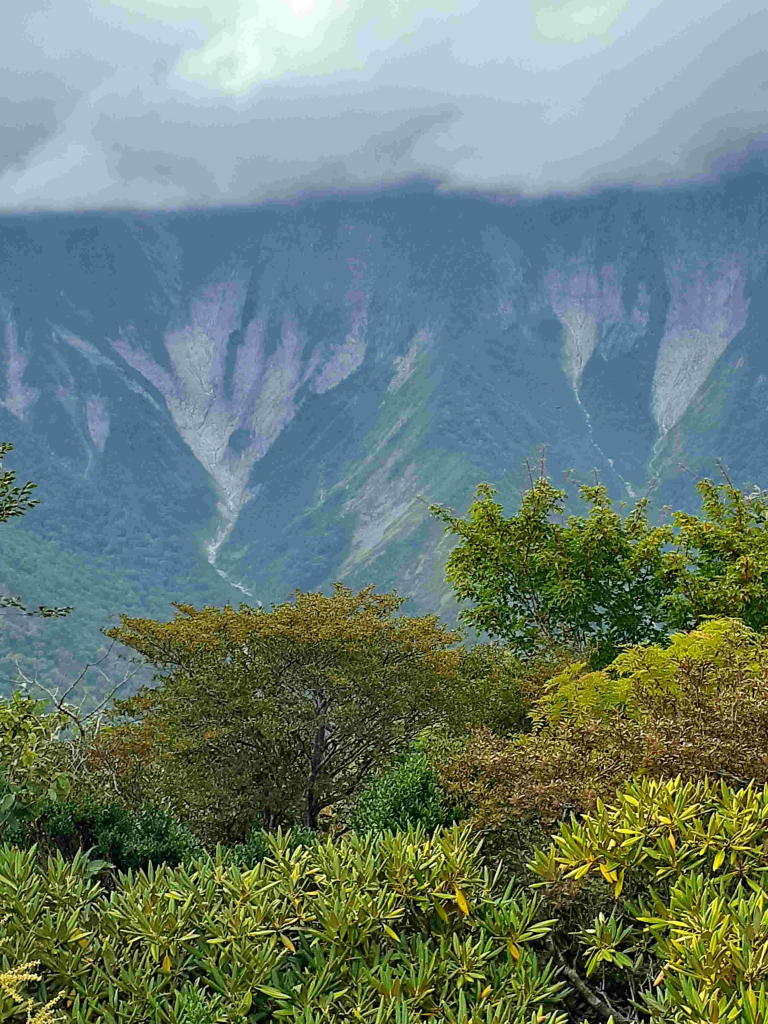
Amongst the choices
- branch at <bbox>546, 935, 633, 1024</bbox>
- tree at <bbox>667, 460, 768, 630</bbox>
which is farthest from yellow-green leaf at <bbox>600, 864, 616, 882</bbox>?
tree at <bbox>667, 460, 768, 630</bbox>

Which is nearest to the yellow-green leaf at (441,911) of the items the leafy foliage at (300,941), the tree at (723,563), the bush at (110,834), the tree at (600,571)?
the leafy foliage at (300,941)

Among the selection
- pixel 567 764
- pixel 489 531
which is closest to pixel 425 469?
pixel 489 531

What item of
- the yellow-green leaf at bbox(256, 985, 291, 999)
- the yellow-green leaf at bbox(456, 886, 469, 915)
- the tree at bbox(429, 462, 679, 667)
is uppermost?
the tree at bbox(429, 462, 679, 667)

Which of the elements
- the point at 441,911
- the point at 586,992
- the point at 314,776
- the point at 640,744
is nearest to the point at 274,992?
the point at 441,911

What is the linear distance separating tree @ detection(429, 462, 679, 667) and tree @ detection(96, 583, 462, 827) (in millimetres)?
4321

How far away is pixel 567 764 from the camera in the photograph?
7320 millimetres

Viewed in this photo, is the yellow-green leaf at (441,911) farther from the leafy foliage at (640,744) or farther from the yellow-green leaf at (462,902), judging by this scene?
the leafy foliage at (640,744)

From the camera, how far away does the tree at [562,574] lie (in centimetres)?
1775

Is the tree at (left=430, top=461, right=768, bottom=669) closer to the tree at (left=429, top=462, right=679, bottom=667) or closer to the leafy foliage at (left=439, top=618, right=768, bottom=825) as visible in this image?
the tree at (left=429, top=462, right=679, bottom=667)

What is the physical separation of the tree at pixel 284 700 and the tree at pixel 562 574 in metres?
4.32

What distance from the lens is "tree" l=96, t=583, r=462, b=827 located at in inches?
511

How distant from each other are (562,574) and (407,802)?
8.14 m

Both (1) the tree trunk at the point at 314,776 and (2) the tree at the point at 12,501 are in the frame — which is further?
(1) the tree trunk at the point at 314,776

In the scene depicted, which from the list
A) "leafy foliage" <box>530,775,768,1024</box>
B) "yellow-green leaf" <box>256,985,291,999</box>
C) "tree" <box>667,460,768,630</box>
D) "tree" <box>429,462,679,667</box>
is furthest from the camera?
"tree" <box>429,462,679,667</box>
